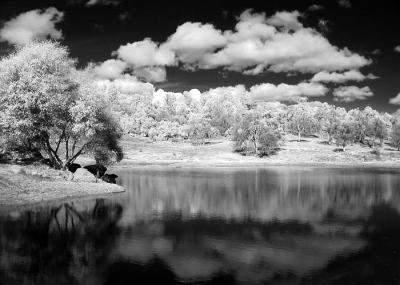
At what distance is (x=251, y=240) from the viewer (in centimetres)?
3666

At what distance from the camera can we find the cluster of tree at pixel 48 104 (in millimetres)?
60219

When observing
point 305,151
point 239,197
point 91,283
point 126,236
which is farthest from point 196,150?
point 91,283

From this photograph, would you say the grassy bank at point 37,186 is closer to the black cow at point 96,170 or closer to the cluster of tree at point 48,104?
the cluster of tree at point 48,104

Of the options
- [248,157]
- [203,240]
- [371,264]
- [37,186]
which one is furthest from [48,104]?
[248,157]

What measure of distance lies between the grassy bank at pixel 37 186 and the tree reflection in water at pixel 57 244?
4.98 meters

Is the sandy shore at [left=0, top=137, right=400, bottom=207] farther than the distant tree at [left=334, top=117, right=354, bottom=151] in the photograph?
No

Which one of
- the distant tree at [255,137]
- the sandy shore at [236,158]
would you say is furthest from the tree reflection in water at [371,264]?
the distant tree at [255,137]

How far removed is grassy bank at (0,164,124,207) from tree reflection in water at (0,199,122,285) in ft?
16.3

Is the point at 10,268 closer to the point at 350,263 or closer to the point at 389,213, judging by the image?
the point at 350,263

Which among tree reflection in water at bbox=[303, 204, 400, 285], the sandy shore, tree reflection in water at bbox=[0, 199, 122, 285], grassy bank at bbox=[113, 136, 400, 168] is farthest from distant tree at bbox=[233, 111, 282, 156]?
tree reflection in water at bbox=[303, 204, 400, 285]

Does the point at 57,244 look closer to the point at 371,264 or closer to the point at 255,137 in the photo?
the point at 371,264

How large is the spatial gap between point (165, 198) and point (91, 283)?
116ft

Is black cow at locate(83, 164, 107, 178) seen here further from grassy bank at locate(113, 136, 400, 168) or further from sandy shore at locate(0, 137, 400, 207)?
grassy bank at locate(113, 136, 400, 168)

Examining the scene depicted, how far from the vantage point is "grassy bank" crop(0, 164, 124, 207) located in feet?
166
